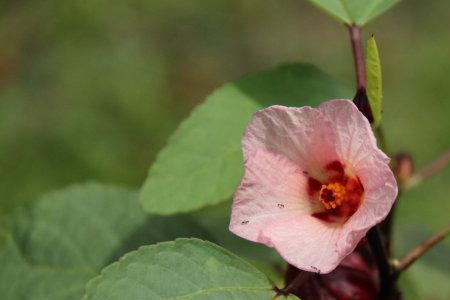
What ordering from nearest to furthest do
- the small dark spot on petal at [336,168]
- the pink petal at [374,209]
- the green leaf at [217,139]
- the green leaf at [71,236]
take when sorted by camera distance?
the pink petal at [374,209] → the small dark spot on petal at [336,168] → the green leaf at [217,139] → the green leaf at [71,236]

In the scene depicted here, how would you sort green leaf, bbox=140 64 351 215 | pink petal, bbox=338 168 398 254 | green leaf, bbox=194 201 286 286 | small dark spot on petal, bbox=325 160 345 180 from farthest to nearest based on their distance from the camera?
green leaf, bbox=194 201 286 286
green leaf, bbox=140 64 351 215
small dark spot on petal, bbox=325 160 345 180
pink petal, bbox=338 168 398 254

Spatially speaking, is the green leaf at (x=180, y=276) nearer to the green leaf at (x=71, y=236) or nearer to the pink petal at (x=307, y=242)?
the pink petal at (x=307, y=242)

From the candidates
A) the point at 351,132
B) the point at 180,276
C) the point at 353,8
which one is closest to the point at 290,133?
the point at 351,132

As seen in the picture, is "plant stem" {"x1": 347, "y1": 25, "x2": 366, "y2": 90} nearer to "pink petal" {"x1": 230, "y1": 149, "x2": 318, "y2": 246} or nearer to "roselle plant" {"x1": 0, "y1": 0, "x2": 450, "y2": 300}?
"roselle plant" {"x1": 0, "y1": 0, "x2": 450, "y2": 300}

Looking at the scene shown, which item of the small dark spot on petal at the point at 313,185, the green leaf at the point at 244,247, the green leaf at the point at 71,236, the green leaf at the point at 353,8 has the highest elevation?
the green leaf at the point at 353,8

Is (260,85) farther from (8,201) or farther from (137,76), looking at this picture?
(137,76)

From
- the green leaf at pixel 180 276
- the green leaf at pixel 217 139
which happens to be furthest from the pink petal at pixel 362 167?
the green leaf at pixel 217 139

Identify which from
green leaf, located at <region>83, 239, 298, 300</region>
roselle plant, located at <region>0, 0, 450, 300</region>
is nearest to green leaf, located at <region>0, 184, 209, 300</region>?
roselle plant, located at <region>0, 0, 450, 300</region>
